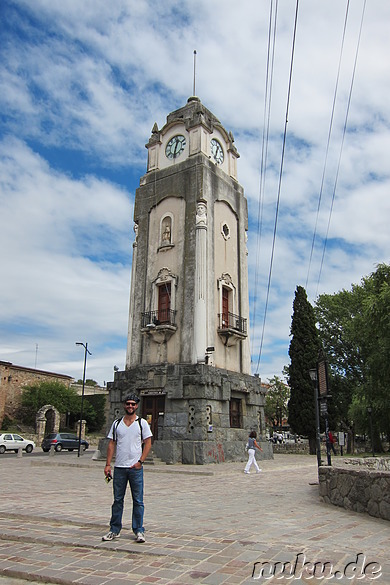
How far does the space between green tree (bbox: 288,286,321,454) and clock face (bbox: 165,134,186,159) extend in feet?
→ 53.7

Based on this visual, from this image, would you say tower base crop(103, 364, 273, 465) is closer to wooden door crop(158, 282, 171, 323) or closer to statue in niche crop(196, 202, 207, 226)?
wooden door crop(158, 282, 171, 323)

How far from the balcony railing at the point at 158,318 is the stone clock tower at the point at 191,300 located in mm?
59

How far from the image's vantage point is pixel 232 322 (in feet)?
81.2

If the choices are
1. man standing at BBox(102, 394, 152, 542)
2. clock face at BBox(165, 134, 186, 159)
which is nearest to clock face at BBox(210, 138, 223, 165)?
clock face at BBox(165, 134, 186, 159)

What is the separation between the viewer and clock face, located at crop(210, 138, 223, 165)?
2717cm

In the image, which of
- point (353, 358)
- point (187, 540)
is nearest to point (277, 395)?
point (353, 358)

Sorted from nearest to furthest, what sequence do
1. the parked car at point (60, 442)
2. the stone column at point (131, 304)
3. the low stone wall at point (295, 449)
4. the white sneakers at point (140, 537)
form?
the white sneakers at point (140, 537)
the stone column at point (131, 304)
the parked car at point (60, 442)
the low stone wall at point (295, 449)

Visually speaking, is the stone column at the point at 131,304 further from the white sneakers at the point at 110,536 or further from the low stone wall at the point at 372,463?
the white sneakers at the point at 110,536

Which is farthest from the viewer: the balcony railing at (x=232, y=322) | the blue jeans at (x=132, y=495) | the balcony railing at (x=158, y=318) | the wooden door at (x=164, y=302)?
the wooden door at (x=164, y=302)

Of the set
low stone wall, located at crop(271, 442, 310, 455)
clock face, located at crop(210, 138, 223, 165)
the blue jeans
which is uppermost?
clock face, located at crop(210, 138, 223, 165)

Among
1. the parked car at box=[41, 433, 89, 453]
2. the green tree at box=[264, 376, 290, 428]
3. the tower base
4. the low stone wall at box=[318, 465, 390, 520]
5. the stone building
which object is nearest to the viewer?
the low stone wall at box=[318, 465, 390, 520]

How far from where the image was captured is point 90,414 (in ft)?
160

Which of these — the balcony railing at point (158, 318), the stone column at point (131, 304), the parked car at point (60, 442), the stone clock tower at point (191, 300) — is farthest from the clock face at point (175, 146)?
the parked car at point (60, 442)

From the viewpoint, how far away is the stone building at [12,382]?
4603 centimetres
